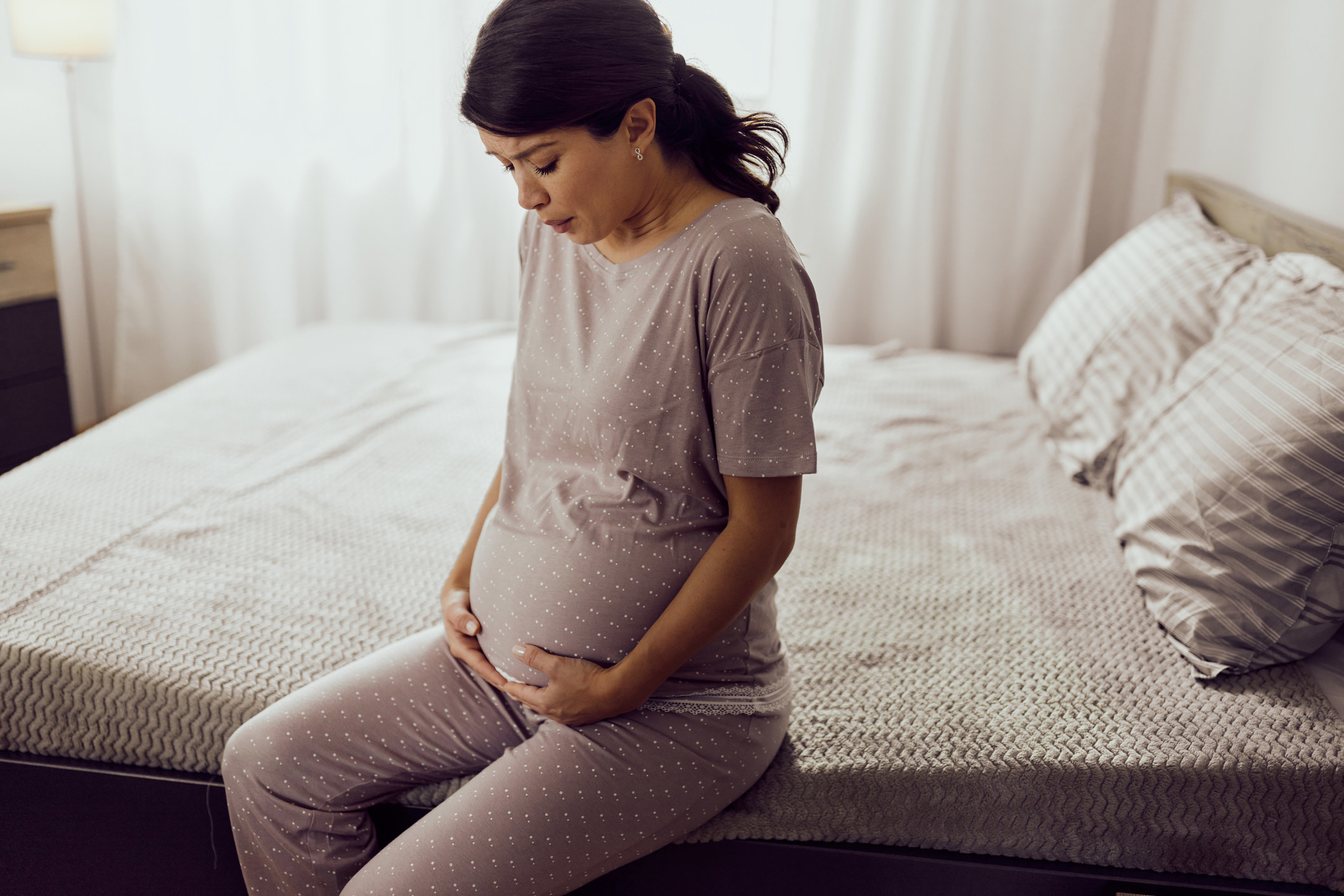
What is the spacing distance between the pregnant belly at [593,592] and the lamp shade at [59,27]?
234 centimetres

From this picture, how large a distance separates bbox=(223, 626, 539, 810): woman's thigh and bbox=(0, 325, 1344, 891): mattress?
0.06 metres

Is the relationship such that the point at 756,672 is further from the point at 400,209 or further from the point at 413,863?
the point at 400,209

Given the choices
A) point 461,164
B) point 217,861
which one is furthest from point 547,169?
point 461,164

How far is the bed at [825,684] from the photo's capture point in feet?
3.37

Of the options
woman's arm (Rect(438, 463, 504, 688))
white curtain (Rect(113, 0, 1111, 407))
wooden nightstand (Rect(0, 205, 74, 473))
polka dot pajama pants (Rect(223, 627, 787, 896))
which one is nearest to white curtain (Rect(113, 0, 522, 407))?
white curtain (Rect(113, 0, 1111, 407))

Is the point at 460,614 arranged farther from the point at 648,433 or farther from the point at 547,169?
the point at 547,169

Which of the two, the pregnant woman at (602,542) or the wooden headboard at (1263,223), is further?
the wooden headboard at (1263,223)

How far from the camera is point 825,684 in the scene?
1.16m

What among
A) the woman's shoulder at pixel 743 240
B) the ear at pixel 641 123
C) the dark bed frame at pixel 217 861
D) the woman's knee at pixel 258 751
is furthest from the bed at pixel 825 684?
the ear at pixel 641 123

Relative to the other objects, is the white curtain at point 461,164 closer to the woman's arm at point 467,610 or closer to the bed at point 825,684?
the bed at point 825,684

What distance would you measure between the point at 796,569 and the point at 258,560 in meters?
0.72

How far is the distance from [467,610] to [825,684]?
0.40 meters

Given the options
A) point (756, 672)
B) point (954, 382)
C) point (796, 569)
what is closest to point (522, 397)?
point (756, 672)

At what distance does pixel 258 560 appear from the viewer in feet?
4.53
